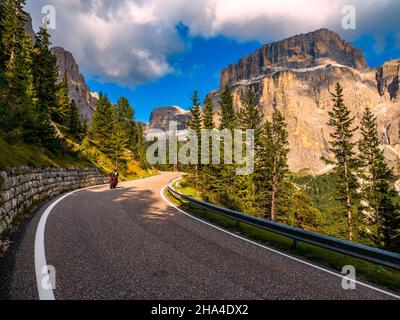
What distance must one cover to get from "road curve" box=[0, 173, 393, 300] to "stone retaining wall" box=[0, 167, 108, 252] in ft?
3.19

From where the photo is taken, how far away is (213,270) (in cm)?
543

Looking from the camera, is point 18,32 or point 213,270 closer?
point 213,270

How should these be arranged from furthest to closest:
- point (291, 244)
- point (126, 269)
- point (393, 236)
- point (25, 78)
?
1. point (25, 78)
2. point (393, 236)
3. point (291, 244)
4. point (126, 269)

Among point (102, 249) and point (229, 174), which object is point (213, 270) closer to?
point (102, 249)

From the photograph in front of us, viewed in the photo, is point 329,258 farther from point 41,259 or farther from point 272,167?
point 272,167

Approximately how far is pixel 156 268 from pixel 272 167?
111 ft

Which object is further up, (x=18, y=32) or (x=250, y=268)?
(x=18, y=32)

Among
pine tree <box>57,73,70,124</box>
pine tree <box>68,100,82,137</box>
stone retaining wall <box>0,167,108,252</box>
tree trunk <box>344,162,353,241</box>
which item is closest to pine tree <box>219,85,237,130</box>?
tree trunk <box>344,162,353,241</box>

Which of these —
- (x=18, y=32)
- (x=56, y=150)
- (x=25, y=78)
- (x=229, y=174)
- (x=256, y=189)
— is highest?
(x=18, y=32)

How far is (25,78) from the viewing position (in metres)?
31.8

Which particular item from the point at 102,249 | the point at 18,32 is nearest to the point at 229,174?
the point at 102,249

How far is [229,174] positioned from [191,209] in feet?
76.1

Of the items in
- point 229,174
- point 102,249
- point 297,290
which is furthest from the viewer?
point 229,174

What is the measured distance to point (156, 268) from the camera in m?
5.31
